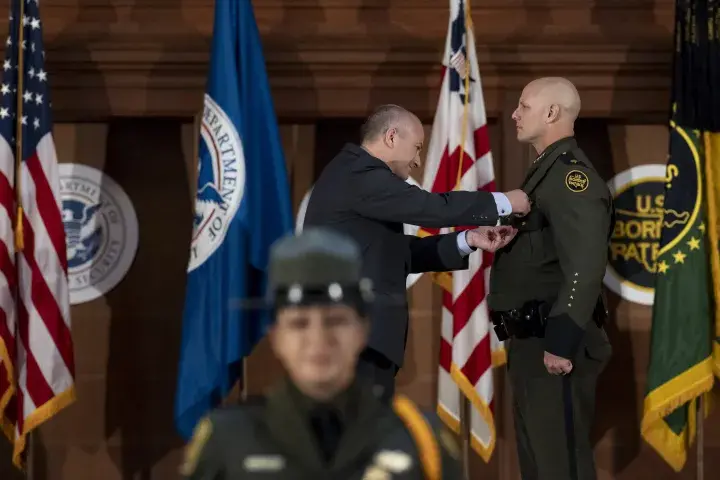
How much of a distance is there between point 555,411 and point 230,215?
1508 millimetres

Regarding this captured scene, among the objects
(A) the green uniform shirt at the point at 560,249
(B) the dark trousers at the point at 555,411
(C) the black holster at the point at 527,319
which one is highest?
(A) the green uniform shirt at the point at 560,249

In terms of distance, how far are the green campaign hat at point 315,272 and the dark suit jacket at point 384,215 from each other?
1914 millimetres

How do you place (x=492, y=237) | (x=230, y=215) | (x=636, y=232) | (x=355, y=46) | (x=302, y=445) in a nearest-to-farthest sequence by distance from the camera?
(x=302, y=445)
(x=492, y=237)
(x=230, y=215)
(x=355, y=46)
(x=636, y=232)

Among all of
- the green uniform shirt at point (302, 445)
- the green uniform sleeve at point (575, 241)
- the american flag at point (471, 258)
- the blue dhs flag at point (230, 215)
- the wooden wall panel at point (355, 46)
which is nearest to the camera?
the green uniform shirt at point (302, 445)

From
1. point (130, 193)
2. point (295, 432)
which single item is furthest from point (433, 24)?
point (295, 432)

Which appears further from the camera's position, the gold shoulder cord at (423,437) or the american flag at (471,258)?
the american flag at (471,258)

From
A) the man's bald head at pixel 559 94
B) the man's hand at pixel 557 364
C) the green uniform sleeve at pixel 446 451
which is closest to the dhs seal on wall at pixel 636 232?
the man's bald head at pixel 559 94

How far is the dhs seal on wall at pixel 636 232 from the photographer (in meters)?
4.67

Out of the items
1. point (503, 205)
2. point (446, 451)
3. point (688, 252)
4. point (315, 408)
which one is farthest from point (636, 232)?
point (315, 408)

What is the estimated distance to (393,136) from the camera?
11.5ft

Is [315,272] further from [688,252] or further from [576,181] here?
[688,252]

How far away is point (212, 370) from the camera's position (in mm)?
4070

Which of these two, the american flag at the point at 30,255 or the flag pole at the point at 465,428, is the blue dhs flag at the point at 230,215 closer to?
the american flag at the point at 30,255

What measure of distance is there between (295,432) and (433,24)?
136 inches
